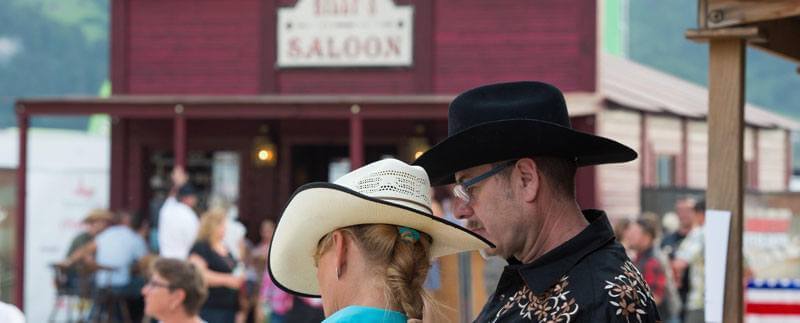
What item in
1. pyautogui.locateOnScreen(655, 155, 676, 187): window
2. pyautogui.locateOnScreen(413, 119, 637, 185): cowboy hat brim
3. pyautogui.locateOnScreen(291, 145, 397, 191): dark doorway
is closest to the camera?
pyautogui.locateOnScreen(413, 119, 637, 185): cowboy hat brim

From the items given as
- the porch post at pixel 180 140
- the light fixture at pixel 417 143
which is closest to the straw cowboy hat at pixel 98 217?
the porch post at pixel 180 140

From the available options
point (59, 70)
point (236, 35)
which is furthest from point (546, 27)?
point (59, 70)

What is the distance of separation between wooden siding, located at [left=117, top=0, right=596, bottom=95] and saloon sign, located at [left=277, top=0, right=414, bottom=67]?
11 centimetres

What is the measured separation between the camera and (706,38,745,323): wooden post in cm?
454

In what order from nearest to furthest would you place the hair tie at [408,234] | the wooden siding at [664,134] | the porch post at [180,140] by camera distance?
1. the hair tie at [408,234]
2. the porch post at [180,140]
3. the wooden siding at [664,134]

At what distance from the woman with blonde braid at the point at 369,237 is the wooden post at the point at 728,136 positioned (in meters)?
2.20

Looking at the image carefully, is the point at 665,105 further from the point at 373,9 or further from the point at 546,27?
the point at 373,9

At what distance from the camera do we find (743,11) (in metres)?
4.48

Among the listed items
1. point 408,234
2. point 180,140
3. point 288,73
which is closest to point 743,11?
point 408,234

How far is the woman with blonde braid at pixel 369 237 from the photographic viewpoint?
7.95 feet

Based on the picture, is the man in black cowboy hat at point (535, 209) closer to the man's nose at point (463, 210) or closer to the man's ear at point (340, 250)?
the man's nose at point (463, 210)

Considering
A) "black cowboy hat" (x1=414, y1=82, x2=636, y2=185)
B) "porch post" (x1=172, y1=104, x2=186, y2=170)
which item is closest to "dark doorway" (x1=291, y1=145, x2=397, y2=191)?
"porch post" (x1=172, y1=104, x2=186, y2=170)

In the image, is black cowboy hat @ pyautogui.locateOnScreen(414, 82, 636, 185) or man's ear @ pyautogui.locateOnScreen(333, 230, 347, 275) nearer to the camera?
man's ear @ pyautogui.locateOnScreen(333, 230, 347, 275)

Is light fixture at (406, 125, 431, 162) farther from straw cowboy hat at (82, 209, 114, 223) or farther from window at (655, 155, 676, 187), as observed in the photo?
window at (655, 155, 676, 187)
